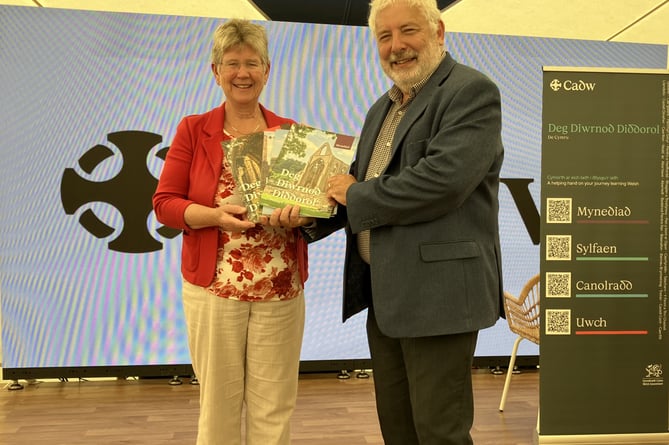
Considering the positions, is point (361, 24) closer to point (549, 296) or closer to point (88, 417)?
point (549, 296)

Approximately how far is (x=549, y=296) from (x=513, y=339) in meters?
1.61

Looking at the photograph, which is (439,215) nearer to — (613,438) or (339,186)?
(339,186)

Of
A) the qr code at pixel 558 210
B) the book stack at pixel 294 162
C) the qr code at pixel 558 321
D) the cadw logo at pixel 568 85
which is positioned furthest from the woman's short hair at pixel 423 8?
the qr code at pixel 558 321

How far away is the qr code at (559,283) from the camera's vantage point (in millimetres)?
3455

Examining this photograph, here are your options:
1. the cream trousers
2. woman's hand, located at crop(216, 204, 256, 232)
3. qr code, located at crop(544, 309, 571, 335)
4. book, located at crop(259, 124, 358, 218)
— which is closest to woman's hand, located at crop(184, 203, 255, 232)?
woman's hand, located at crop(216, 204, 256, 232)

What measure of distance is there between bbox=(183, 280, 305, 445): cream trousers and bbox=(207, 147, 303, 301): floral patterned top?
0.12 ft

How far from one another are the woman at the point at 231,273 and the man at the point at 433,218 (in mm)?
433

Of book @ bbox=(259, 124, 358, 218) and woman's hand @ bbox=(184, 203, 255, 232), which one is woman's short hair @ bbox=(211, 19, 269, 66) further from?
woman's hand @ bbox=(184, 203, 255, 232)

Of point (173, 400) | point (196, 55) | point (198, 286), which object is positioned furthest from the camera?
point (196, 55)

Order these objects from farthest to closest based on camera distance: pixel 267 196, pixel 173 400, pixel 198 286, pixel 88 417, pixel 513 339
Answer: pixel 513 339 → pixel 173 400 → pixel 88 417 → pixel 198 286 → pixel 267 196

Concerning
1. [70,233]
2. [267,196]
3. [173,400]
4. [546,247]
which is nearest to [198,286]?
[267,196]

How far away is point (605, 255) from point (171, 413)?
2842mm

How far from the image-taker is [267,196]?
2049 mm

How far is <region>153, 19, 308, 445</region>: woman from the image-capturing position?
218cm
